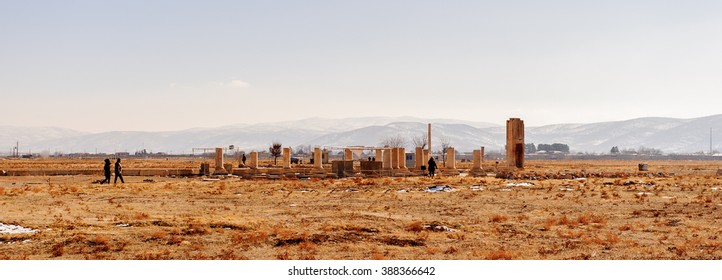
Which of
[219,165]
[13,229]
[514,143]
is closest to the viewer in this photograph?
[13,229]

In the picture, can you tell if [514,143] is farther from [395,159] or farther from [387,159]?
[387,159]

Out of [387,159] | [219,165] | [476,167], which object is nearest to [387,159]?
[387,159]

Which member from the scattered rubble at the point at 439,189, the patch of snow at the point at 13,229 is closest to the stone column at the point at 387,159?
the scattered rubble at the point at 439,189

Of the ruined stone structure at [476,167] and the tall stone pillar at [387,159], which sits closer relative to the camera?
the ruined stone structure at [476,167]

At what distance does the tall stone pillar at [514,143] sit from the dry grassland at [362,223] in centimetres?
1812

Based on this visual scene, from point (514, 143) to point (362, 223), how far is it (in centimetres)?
3339

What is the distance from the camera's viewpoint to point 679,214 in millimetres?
22328

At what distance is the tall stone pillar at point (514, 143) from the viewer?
51.1 m

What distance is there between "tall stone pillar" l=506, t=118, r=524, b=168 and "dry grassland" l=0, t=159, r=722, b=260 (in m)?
18.1

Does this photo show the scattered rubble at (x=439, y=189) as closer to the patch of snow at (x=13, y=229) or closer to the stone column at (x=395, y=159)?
the stone column at (x=395, y=159)

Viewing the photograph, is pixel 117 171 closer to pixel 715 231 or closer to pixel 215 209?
pixel 215 209

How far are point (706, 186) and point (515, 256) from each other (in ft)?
80.5

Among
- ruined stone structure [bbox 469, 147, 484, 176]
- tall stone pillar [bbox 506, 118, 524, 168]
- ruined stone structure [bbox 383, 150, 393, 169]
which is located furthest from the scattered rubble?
tall stone pillar [bbox 506, 118, 524, 168]

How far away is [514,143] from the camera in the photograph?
168 feet
